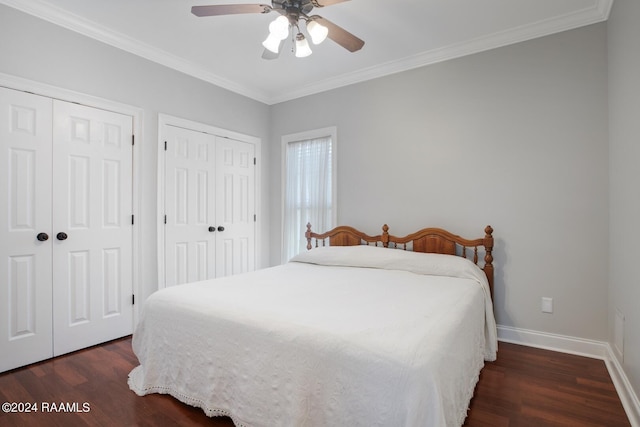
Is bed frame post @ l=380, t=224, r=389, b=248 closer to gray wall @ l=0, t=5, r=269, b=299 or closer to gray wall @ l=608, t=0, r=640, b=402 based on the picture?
gray wall @ l=608, t=0, r=640, b=402

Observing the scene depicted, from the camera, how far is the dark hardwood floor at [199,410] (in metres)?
1.68

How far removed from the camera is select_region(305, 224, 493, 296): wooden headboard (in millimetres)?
2742

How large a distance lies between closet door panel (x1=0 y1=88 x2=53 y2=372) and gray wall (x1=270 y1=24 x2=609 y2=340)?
2.79m

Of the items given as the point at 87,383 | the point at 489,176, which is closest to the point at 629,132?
the point at 489,176

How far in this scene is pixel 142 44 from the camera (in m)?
2.91

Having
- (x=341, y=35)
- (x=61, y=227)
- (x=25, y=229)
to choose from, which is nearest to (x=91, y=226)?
(x=61, y=227)

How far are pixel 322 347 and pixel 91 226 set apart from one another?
238 cm

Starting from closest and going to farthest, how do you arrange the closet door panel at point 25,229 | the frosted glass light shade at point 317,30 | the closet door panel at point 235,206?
the frosted glass light shade at point 317,30 < the closet door panel at point 25,229 < the closet door panel at point 235,206

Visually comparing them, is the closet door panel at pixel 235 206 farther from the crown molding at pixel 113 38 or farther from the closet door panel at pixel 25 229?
the closet door panel at pixel 25 229

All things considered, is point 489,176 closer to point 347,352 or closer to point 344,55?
point 344,55

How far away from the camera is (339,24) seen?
261 cm

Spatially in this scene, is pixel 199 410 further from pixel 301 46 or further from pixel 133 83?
pixel 133 83

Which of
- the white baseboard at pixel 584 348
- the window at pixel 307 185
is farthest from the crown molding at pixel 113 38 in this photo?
the white baseboard at pixel 584 348

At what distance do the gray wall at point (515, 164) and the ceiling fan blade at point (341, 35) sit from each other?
128 cm
